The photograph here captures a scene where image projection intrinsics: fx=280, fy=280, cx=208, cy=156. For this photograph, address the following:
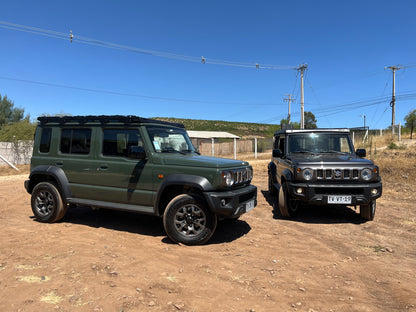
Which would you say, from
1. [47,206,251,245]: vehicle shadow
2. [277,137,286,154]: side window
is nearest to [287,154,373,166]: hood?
[277,137,286,154]: side window

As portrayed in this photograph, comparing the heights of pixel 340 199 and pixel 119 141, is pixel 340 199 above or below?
below

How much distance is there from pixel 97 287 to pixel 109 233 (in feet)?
7.00

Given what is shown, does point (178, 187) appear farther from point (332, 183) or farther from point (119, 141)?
point (332, 183)

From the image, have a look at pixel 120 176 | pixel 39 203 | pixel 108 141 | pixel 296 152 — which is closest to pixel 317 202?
pixel 296 152

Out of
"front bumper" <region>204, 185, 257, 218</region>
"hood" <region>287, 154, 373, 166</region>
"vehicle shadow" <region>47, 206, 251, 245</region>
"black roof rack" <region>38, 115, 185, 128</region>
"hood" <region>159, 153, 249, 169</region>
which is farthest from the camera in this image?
"hood" <region>287, 154, 373, 166</region>

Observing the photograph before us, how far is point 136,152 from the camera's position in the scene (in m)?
4.50

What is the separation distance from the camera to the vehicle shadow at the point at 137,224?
16.4ft

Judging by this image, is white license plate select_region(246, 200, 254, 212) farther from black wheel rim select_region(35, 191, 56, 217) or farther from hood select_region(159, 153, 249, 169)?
black wheel rim select_region(35, 191, 56, 217)

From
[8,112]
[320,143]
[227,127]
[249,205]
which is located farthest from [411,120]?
[227,127]

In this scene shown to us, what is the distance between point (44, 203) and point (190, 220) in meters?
3.26

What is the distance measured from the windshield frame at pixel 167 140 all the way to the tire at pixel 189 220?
3.18ft

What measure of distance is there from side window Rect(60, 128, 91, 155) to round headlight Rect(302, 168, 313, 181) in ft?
13.6

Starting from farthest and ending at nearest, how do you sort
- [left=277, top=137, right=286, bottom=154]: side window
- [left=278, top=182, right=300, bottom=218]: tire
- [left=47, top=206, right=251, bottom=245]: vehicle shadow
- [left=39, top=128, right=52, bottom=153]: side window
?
[left=277, top=137, right=286, bottom=154]: side window, [left=278, top=182, right=300, bottom=218]: tire, [left=39, top=128, right=52, bottom=153]: side window, [left=47, top=206, right=251, bottom=245]: vehicle shadow

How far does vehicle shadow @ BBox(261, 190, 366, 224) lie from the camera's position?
605 centimetres
